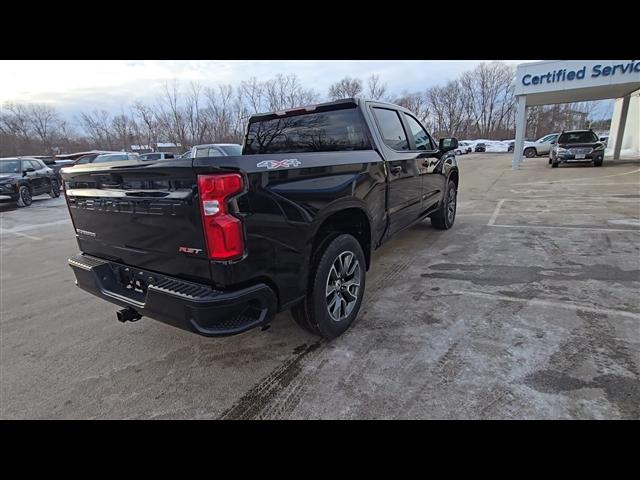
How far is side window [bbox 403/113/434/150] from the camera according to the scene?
4721mm

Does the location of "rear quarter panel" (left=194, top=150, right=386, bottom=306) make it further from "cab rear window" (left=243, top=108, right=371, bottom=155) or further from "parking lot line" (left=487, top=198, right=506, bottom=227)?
"parking lot line" (left=487, top=198, right=506, bottom=227)

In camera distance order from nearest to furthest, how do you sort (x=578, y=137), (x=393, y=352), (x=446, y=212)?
1. (x=393, y=352)
2. (x=446, y=212)
3. (x=578, y=137)

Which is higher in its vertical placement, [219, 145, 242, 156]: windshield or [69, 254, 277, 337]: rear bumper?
[219, 145, 242, 156]: windshield

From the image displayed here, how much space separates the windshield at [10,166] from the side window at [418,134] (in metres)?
15.3

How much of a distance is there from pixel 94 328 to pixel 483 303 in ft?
12.9

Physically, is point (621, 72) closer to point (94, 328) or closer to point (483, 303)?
point (483, 303)

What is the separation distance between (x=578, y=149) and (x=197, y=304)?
20.1 meters

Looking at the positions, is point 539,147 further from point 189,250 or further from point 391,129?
point 189,250

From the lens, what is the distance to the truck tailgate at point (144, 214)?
80.5 inches

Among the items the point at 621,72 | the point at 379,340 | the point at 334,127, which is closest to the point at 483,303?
the point at 379,340

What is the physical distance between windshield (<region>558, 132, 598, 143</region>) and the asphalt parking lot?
15499mm

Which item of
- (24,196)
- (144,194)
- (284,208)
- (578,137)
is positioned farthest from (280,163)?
(578,137)

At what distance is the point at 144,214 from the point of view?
2.28 metres

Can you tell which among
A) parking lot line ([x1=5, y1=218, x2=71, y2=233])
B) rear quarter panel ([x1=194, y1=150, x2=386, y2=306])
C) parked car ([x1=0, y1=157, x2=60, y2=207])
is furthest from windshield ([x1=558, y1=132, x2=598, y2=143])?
parked car ([x1=0, y1=157, x2=60, y2=207])
